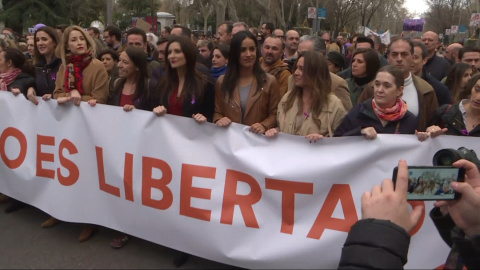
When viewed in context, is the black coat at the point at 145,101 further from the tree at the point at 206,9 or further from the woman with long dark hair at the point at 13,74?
the tree at the point at 206,9

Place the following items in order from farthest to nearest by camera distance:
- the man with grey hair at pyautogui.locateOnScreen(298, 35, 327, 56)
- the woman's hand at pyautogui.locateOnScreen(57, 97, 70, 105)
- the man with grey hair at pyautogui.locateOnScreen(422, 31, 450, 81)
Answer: the man with grey hair at pyautogui.locateOnScreen(422, 31, 450, 81) → the man with grey hair at pyautogui.locateOnScreen(298, 35, 327, 56) → the woman's hand at pyautogui.locateOnScreen(57, 97, 70, 105)

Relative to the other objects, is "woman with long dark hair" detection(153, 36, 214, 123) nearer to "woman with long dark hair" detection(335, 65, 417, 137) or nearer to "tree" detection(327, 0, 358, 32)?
"woman with long dark hair" detection(335, 65, 417, 137)

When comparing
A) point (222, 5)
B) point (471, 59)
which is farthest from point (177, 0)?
point (471, 59)

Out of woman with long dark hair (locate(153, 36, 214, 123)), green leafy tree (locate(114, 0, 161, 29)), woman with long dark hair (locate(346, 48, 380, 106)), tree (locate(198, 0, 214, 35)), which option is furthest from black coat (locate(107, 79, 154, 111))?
tree (locate(198, 0, 214, 35))

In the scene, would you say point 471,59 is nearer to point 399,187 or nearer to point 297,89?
point 297,89

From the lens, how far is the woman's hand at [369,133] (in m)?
2.96

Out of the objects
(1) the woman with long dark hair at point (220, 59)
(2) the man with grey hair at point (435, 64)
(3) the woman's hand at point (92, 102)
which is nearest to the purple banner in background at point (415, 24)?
(2) the man with grey hair at point (435, 64)

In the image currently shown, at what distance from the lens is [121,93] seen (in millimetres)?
4082

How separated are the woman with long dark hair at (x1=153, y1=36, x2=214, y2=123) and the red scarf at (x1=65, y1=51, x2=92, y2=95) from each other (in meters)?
0.90

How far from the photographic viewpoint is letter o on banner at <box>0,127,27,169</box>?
13.5 feet

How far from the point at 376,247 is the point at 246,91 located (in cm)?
277

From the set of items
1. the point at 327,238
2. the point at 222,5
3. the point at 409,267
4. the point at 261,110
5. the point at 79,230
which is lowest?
the point at 79,230

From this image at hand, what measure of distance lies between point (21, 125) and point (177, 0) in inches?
2385

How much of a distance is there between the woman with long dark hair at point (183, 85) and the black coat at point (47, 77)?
137cm
